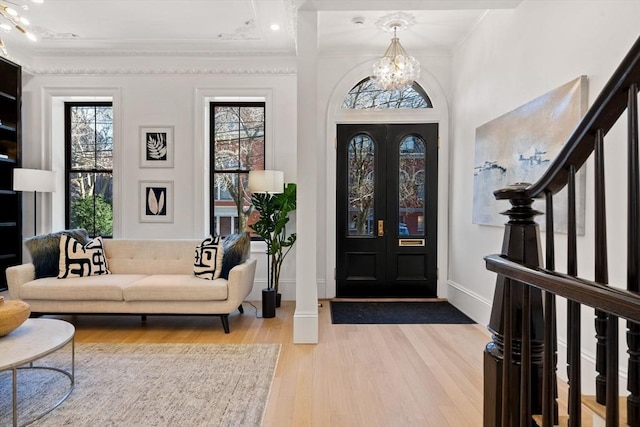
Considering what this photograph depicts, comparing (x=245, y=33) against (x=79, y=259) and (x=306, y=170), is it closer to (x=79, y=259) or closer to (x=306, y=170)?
(x=306, y=170)

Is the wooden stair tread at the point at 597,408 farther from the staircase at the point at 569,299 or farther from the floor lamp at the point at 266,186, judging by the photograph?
the floor lamp at the point at 266,186

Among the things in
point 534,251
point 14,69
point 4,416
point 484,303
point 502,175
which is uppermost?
point 14,69

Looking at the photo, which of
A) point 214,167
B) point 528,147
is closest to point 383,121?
point 528,147

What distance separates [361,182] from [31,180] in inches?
155

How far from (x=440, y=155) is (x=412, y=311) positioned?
80.8 inches

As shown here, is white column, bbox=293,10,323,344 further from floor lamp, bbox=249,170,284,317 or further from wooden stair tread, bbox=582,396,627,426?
wooden stair tread, bbox=582,396,627,426

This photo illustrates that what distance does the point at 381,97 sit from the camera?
4.99 m

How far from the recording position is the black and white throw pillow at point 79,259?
3803 mm

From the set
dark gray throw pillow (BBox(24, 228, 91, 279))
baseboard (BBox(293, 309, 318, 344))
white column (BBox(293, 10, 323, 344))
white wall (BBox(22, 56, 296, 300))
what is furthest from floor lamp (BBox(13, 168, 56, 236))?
baseboard (BBox(293, 309, 318, 344))

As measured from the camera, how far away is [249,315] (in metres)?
4.18

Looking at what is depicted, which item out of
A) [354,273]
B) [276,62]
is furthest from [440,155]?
[276,62]

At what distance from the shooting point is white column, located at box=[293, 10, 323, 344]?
131 inches

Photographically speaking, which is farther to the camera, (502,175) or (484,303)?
(484,303)

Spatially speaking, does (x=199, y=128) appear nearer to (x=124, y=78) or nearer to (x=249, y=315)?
(x=124, y=78)
